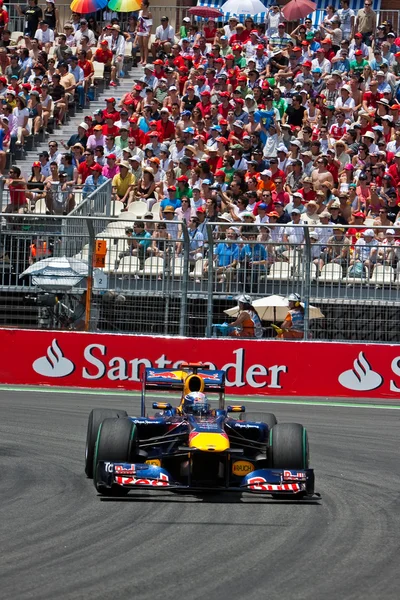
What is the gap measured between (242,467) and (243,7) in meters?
18.4

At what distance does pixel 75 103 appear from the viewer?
2623 centimetres

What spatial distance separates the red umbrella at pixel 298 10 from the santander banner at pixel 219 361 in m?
10.7

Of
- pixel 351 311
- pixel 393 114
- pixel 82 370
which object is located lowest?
pixel 82 370

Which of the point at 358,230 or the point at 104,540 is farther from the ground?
the point at 358,230

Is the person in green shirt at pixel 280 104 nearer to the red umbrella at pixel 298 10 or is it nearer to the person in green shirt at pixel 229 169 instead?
the person in green shirt at pixel 229 169

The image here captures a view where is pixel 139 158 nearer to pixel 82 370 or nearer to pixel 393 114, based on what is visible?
pixel 393 114

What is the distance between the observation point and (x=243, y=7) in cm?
2623

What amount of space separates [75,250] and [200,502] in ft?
27.7

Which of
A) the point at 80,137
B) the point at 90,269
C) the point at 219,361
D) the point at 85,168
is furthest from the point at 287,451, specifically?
the point at 80,137

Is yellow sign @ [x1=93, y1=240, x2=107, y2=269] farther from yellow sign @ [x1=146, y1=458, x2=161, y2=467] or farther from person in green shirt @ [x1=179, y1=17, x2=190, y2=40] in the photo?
person in green shirt @ [x1=179, y1=17, x2=190, y2=40]

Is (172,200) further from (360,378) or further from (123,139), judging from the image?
(360,378)

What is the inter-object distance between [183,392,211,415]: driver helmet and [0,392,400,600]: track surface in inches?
28.9

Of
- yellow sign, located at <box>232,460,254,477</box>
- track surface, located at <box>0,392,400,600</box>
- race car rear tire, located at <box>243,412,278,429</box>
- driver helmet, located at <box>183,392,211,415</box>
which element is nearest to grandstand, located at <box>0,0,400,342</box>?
track surface, located at <box>0,392,400,600</box>

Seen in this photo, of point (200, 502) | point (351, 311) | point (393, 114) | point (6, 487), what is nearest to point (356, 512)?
point (200, 502)
